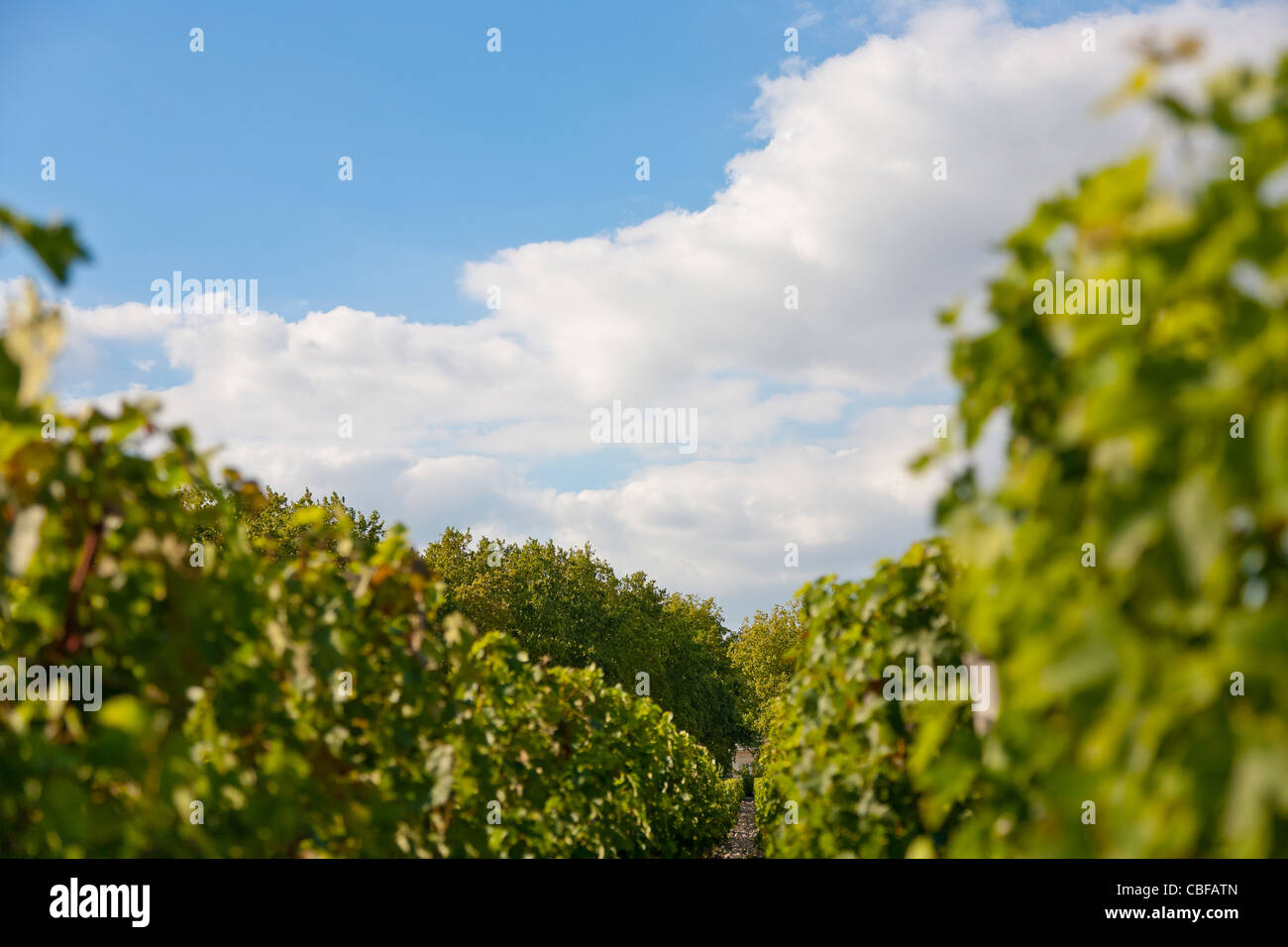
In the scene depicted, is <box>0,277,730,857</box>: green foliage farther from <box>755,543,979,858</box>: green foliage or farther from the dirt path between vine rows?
the dirt path between vine rows

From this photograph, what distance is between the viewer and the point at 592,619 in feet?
150

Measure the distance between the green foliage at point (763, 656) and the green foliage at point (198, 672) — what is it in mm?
56953

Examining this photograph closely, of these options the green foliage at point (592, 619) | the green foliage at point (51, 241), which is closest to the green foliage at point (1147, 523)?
the green foliage at point (51, 241)

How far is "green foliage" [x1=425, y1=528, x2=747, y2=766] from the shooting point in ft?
136

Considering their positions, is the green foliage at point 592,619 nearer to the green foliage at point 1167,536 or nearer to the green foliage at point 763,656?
the green foliage at point 763,656

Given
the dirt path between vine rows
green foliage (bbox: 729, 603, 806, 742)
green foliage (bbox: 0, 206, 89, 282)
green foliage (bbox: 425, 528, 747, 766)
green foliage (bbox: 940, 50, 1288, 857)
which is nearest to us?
green foliage (bbox: 940, 50, 1288, 857)

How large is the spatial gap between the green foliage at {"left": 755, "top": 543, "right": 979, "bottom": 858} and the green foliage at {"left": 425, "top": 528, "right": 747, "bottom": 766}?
114 ft

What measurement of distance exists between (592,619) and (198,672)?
44.0 metres

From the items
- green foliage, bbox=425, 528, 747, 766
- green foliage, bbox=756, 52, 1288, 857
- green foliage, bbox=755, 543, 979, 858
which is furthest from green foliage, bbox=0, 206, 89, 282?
green foliage, bbox=425, 528, 747, 766

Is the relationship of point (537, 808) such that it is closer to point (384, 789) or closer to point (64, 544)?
point (384, 789)

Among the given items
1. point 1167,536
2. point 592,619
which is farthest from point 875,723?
point 592,619

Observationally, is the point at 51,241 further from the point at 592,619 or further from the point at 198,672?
the point at 592,619

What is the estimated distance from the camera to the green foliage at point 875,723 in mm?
3508
